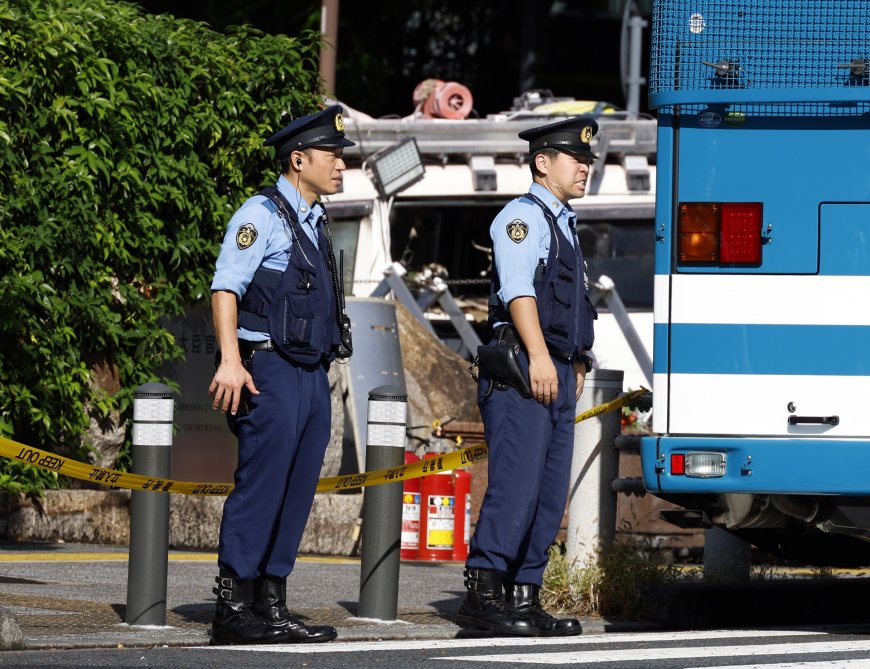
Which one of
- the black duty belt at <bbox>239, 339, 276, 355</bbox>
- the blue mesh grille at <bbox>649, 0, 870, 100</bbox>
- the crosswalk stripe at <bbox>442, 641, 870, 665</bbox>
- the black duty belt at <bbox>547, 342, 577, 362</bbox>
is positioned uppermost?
the blue mesh grille at <bbox>649, 0, 870, 100</bbox>

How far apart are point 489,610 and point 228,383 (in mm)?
1424

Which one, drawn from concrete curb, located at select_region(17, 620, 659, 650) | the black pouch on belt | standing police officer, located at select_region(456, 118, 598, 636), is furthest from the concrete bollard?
the black pouch on belt

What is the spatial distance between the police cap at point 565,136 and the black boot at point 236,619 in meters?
2.09

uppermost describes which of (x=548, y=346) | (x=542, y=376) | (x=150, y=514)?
(x=548, y=346)

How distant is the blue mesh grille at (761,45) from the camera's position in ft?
21.0

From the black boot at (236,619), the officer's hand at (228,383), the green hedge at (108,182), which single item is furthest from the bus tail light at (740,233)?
the green hedge at (108,182)

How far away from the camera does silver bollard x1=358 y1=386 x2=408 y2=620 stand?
23.0 ft

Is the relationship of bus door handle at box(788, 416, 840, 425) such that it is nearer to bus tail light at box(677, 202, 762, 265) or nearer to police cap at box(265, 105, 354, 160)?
bus tail light at box(677, 202, 762, 265)

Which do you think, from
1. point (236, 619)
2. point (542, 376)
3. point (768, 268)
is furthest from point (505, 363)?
point (236, 619)

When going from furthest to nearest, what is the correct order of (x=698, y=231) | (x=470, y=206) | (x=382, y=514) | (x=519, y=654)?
1. (x=470, y=206)
2. (x=382, y=514)
3. (x=698, y=231)
4. (x=519, y=654)

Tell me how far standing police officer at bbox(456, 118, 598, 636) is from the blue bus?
45cm

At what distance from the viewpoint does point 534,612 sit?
673 cm

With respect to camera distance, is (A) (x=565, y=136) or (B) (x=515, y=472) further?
(A) (x=565, y=136)

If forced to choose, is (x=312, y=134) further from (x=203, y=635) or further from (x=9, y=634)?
(x=9, y=634)
